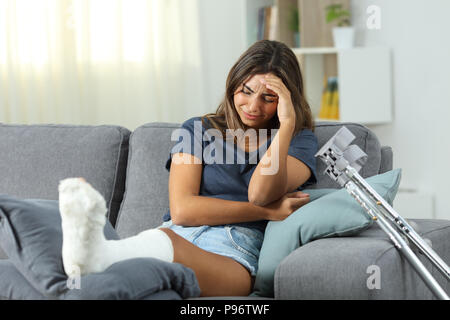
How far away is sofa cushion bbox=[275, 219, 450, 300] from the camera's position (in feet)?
4.11

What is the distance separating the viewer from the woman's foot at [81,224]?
1.19 m

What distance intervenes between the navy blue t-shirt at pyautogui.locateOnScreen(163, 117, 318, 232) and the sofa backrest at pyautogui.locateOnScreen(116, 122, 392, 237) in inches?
4.4

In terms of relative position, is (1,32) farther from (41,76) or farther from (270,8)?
(270,8)

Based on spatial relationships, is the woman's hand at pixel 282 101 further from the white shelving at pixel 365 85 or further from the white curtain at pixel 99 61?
the white curtain at pixel 99 61

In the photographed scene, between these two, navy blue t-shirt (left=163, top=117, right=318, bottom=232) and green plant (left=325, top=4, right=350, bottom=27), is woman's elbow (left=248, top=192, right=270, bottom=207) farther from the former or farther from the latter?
green plant (left=325, top=4, right=350, bottom=27)

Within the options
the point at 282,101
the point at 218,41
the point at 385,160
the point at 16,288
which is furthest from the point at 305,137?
the point at 218,41

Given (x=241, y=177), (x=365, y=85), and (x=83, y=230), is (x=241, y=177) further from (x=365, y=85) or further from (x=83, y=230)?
(x=365, y=85)

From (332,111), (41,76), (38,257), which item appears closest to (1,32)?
(41,76)

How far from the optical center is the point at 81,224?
1.20 metres

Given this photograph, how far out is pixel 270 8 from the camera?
3508 millimetres

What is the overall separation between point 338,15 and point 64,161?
1.85 meters

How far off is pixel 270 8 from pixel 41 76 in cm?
128

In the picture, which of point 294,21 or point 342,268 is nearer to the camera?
point 342,268

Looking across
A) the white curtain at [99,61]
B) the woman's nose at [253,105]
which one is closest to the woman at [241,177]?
the woman's nose at [253,105]
